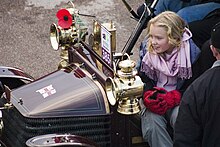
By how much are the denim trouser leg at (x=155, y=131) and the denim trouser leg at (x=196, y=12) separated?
3.41ft

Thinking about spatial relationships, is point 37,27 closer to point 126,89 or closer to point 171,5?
point 171,5

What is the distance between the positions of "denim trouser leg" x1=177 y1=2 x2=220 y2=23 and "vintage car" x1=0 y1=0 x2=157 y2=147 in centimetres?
80

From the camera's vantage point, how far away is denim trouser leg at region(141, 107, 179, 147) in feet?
11.9

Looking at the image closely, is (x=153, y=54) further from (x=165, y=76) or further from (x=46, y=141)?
(x=46, y=141)

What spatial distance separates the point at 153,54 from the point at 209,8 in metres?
0.92

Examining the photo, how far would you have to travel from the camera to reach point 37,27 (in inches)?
309

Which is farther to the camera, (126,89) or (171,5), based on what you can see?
(171,5)

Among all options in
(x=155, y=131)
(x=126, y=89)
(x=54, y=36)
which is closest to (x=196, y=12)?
(x=54, y=36)

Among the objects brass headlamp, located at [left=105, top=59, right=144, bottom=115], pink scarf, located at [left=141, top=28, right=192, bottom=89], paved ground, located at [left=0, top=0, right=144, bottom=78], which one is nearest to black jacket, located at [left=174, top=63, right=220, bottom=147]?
brass headlamp, located at [left=105, top=59, right=144, bottom=115]

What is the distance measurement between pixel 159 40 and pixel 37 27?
4340 millimetres

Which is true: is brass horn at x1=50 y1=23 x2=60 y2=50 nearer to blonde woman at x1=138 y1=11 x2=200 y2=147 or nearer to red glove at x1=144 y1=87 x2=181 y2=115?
blonde woman at x1=138 y1=11 x2=200 y2=147

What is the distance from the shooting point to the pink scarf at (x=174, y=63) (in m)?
3.75

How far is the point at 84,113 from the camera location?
3.54 meters

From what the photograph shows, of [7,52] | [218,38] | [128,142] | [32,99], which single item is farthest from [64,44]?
[7,52]
